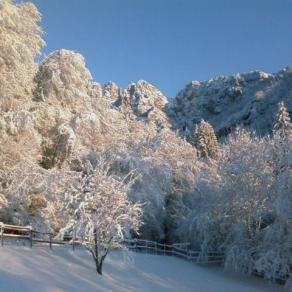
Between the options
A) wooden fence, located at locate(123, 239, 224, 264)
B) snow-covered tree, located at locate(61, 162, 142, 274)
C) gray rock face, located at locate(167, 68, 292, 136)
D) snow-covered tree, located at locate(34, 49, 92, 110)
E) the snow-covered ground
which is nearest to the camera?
the snow-covered ground

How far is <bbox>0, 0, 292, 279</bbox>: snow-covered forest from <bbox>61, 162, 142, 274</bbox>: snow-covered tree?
4cm

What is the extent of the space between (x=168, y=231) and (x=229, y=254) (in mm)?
7224

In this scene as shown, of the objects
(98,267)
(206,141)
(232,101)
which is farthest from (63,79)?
(232,101)

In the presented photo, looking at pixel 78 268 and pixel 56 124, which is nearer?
pixel 78 268

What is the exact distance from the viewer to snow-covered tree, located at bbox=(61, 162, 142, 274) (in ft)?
50.8

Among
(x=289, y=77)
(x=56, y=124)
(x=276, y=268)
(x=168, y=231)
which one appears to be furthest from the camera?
(x=289, y=77)

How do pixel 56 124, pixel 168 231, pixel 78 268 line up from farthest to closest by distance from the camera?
pixel 168 231 → pixel 56 124 → pixel 78 268

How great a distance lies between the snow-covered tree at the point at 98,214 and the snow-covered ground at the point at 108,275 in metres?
0.90

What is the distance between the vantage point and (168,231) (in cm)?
2934

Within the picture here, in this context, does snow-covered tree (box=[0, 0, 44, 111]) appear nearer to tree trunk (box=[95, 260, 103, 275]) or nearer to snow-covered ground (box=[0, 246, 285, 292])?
snow-covered ground (box=[0, 246, 285, 292])

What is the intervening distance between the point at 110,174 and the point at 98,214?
8753 millimetres

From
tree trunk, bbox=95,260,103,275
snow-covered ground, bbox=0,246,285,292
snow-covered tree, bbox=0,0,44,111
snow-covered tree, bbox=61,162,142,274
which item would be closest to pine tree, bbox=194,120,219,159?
snow-covered ground, bbox=0,246,285,292

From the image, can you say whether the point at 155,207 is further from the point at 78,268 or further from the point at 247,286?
the point at 78,268

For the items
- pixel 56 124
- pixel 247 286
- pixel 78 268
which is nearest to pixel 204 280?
pixel 247 286
